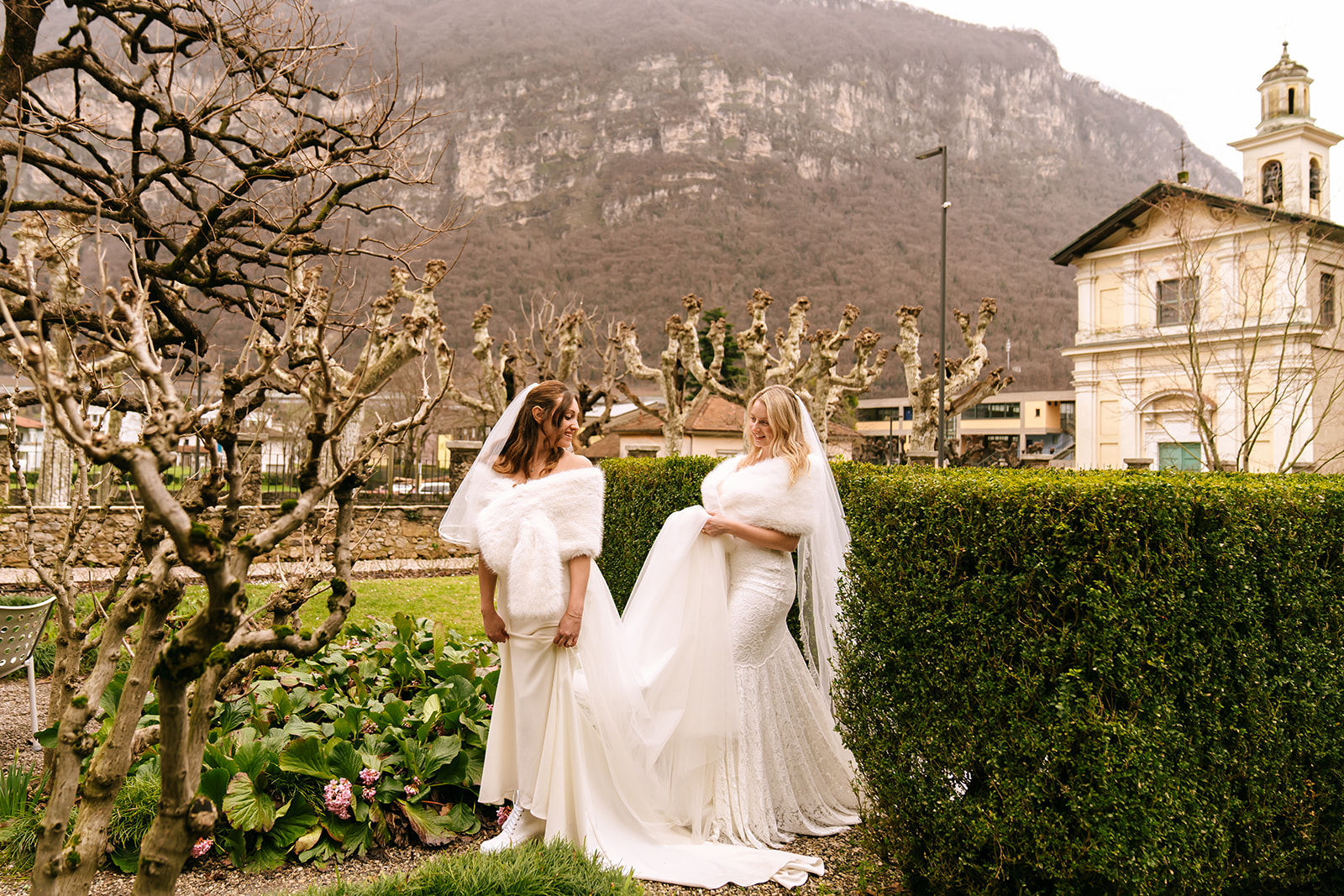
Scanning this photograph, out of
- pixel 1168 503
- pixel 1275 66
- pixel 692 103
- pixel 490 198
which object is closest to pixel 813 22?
pixel 692 103

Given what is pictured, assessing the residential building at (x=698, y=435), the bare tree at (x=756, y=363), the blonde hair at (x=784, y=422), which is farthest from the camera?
A: the residential building at (x=698, y=435)

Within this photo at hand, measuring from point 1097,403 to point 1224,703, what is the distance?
33840 millimetres

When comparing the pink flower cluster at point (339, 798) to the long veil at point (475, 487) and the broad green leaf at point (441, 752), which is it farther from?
the long veil at point (475, 487)

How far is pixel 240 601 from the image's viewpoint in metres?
2.04

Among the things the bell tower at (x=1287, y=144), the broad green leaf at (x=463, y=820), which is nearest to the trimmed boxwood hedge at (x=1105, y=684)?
the broad green leaf at (x=463, y=820)

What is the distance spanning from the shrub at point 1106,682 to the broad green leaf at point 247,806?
8.95 ft

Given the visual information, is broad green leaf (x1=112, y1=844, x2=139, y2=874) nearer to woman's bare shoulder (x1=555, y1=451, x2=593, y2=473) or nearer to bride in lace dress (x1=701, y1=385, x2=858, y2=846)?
woman's bare shoulder (x1=555, y1=451, x2=593, y2=473)

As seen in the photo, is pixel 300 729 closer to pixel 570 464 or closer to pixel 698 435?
pixel 570 464

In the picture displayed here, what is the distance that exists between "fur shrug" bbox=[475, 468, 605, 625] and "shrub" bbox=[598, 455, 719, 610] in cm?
254

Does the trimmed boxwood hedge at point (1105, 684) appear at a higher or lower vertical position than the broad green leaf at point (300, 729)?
higher

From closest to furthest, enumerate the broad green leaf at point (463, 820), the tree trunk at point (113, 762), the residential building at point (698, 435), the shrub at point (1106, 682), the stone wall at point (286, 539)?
the tree trunk at point (113, 762)
the shrub at point (1106, 682)
the broad green leaf at point (463, 820)
the stone wall at point (286, 539)
the residential building at point (698, 435)

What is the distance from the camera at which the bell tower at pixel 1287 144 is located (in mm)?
31562

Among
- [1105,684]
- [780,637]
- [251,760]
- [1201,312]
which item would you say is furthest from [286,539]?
[1201,312]

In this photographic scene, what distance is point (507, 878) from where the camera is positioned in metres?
2.95
